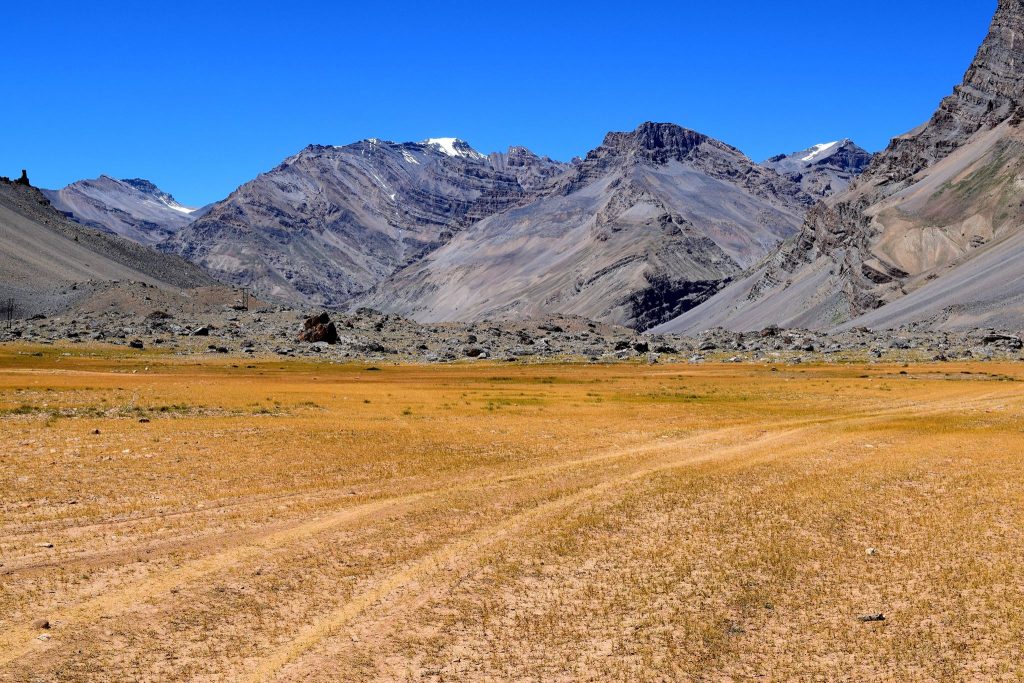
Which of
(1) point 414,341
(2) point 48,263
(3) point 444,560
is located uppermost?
(2) point 48,263

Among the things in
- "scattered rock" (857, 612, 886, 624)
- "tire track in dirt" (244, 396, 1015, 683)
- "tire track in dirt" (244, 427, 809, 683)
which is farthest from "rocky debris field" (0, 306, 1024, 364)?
"scattered rock" (857, 612, 886, 624)

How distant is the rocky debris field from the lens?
321ft

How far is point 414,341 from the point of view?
4562 inches

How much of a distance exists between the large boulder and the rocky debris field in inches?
5.3

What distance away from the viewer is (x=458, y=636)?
12.3 meters

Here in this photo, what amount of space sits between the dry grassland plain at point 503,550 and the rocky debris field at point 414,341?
217 feet

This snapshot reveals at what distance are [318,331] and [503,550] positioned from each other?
92185 millimetres

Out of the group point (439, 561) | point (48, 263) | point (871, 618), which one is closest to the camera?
point (871, 618)

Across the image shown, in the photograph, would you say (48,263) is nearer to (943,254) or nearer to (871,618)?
(943,254)

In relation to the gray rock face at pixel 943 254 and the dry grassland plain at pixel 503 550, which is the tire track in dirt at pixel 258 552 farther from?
the gray rock face at pixel 943 254

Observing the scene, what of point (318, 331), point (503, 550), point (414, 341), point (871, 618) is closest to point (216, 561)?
point (503, 550)

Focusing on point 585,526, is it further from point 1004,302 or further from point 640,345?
point 1004,302

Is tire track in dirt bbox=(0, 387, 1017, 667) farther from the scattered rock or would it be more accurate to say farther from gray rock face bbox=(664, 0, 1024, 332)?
gray rock face bbox=(664, 0, 1024, 332)

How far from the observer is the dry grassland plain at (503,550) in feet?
38.0
